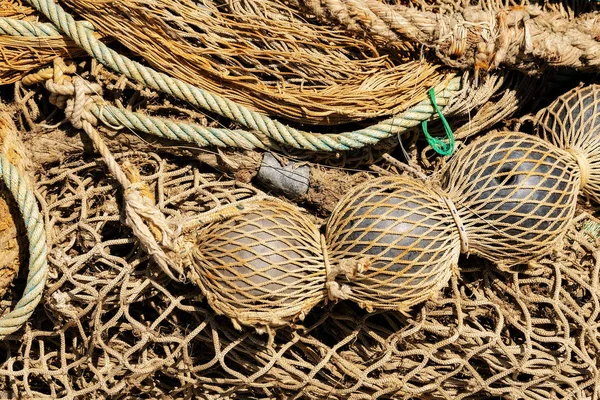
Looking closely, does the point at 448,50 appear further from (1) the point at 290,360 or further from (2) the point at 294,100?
(1) the point at 290,360

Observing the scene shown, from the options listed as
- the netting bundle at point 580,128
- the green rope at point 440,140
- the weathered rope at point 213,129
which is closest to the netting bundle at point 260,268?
the weathered rope at point 213,129

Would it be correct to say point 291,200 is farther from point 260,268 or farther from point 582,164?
point 582,164

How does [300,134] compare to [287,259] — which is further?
[300,134]

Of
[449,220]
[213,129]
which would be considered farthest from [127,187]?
[449,220]

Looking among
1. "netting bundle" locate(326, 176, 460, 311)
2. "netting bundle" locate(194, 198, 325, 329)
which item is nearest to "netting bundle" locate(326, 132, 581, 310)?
"netting bundle" locate(326, 176, 460, 311)

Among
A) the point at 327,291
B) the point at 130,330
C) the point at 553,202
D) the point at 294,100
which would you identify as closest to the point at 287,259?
the point at 327,291

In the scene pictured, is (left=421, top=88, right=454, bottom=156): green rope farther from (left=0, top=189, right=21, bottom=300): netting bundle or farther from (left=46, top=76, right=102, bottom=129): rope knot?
(left=0, top=189, right=21, bottom=300): netting bundle
